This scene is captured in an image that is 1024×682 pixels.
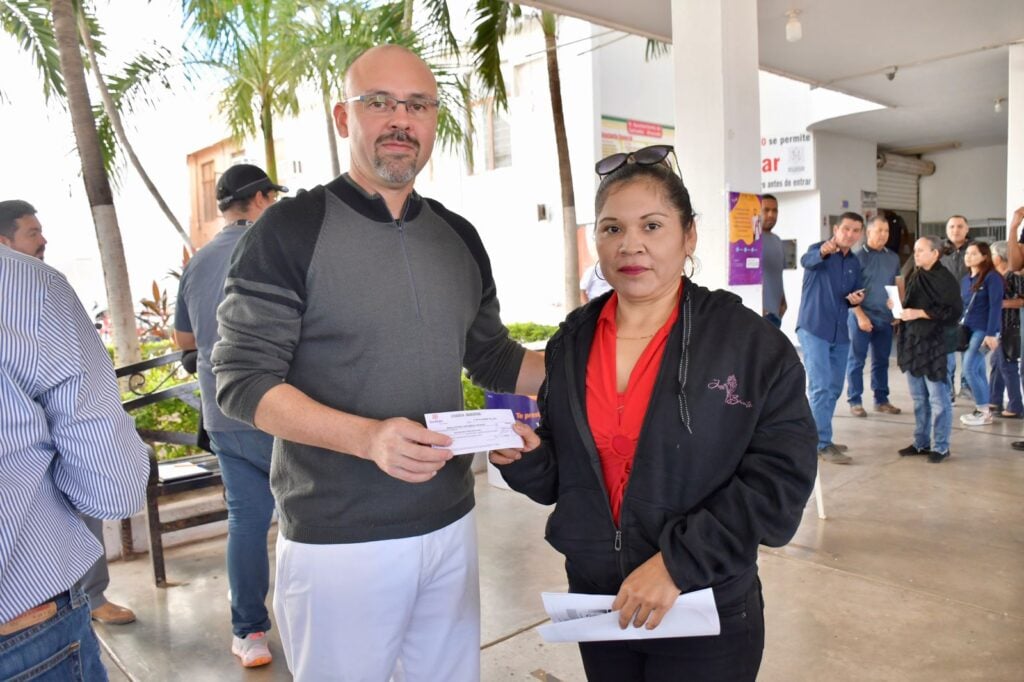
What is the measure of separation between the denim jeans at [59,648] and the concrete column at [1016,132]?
993 centimetres

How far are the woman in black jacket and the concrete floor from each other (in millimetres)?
1884

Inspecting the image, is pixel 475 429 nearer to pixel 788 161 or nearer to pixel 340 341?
pixel 340 341

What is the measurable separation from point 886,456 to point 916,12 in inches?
170

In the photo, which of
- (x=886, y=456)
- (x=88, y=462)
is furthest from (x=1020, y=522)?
(x=88, y=462)

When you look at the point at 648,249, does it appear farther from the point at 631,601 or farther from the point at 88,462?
the point at 88,462

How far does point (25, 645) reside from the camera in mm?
1510

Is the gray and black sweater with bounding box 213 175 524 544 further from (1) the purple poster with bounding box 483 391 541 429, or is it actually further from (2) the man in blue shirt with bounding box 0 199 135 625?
(1) the purple poster with bounding box 483 391 541 429

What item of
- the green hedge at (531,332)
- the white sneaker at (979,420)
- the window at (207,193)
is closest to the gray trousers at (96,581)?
the white sneaker at (979,420)

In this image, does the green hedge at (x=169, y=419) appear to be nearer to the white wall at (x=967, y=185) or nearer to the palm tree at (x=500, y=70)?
the palm tree at (x=500, y=70)

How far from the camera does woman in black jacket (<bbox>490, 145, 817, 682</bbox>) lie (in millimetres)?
1666

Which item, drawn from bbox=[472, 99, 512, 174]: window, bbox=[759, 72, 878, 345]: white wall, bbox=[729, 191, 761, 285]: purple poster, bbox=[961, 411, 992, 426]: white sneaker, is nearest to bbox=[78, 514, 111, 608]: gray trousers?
bbox=[729, 191, 761, 285]: purple poster

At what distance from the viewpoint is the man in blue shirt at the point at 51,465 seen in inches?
57.8

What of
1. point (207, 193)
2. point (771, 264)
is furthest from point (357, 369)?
point (207, 193)

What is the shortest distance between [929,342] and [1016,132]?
3.87m
